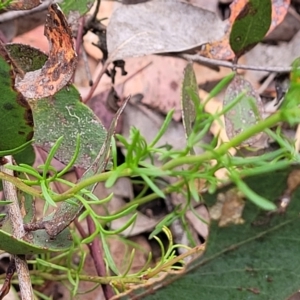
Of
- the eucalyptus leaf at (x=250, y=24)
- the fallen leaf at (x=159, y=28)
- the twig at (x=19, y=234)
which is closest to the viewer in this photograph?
the twig at (x=19, y=234)

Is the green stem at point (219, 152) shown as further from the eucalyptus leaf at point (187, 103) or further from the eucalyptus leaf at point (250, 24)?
the eucalyptus leaf at point (250, 24)

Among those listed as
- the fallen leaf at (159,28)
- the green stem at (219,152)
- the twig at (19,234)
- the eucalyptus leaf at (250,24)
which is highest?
the green stem at (219,152)

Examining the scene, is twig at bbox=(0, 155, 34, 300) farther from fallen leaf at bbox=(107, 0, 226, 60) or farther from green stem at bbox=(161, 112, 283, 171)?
fallen leaf at bbox=(107, 0, 226, 60)

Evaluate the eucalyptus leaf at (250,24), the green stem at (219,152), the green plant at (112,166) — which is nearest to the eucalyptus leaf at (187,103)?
the green plant at (112,166)

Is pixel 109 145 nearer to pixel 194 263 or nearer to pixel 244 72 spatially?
pixel 194 263

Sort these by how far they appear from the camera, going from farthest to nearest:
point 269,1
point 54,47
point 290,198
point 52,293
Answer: point 52,293, point 269,1, point 54,47, point 290,198

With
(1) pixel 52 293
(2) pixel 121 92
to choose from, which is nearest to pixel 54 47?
(1) pixel 52 293

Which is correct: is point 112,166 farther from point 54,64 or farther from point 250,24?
point 250,24
